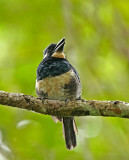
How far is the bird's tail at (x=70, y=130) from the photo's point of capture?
4676 millimetres

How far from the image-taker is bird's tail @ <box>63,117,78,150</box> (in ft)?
15.3

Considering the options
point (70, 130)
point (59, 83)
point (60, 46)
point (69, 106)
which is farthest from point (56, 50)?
point (69, 106)

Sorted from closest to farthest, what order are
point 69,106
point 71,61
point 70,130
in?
point 69,106 < point 70,130 < point 71,61

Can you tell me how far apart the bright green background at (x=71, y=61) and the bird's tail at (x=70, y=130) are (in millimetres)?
98

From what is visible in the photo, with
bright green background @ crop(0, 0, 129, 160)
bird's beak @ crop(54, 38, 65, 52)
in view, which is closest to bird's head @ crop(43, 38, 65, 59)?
bird's beak @ crop(54, 38, 65, 52)

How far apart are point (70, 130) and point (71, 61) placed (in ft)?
3.20

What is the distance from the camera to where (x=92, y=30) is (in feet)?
18.3

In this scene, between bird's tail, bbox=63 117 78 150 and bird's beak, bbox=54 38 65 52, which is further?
bird's beak, bbox=54 38 65 52

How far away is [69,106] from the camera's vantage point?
373cm

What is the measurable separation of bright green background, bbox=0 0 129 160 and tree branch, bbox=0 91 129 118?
0.66 m

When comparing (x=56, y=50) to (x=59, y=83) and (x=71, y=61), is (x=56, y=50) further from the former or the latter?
(x=59, y=83)

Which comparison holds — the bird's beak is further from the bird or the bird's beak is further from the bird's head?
the bird

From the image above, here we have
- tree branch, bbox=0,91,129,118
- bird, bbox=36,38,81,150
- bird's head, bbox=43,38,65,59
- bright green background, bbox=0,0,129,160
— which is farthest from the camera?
bird's head, bbox=43,38,65,59

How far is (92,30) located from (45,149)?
174 cm
